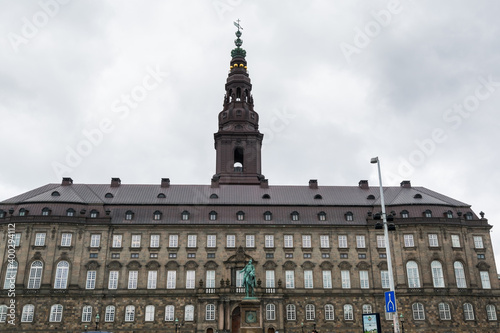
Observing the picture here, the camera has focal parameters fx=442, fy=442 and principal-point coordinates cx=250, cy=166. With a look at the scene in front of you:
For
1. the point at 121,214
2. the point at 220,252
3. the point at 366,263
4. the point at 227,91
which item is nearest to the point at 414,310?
the point at 366,263

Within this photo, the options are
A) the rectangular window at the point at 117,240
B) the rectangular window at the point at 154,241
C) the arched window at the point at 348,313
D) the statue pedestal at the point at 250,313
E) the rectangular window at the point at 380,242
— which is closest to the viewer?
the statue pedestal at the point at 250,313

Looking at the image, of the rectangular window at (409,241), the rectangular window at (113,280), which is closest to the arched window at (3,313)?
the rectangular window at (113,280)

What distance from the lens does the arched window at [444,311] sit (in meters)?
60.8

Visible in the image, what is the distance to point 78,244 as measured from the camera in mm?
62438

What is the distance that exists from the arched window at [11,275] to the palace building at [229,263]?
0.45 feet

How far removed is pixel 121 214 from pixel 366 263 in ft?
120

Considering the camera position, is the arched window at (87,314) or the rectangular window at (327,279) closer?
the arched window at (87,314)

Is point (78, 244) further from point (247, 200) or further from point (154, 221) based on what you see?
point (247, 200)

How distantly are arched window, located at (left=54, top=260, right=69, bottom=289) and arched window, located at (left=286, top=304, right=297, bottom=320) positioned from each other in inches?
1201

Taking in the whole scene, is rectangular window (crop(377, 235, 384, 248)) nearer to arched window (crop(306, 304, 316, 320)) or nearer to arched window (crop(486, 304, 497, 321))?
arched window (crop(306, 304, 316, 320))

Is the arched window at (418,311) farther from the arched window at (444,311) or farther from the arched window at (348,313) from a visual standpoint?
the arched window at (348,313)

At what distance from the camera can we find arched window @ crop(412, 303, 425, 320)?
2396 inches

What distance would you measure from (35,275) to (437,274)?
56038 millimetres

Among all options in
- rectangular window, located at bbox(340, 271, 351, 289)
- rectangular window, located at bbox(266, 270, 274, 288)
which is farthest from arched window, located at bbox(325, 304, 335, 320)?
rectangular window, located at bbox(266, 270, 274, 288)
